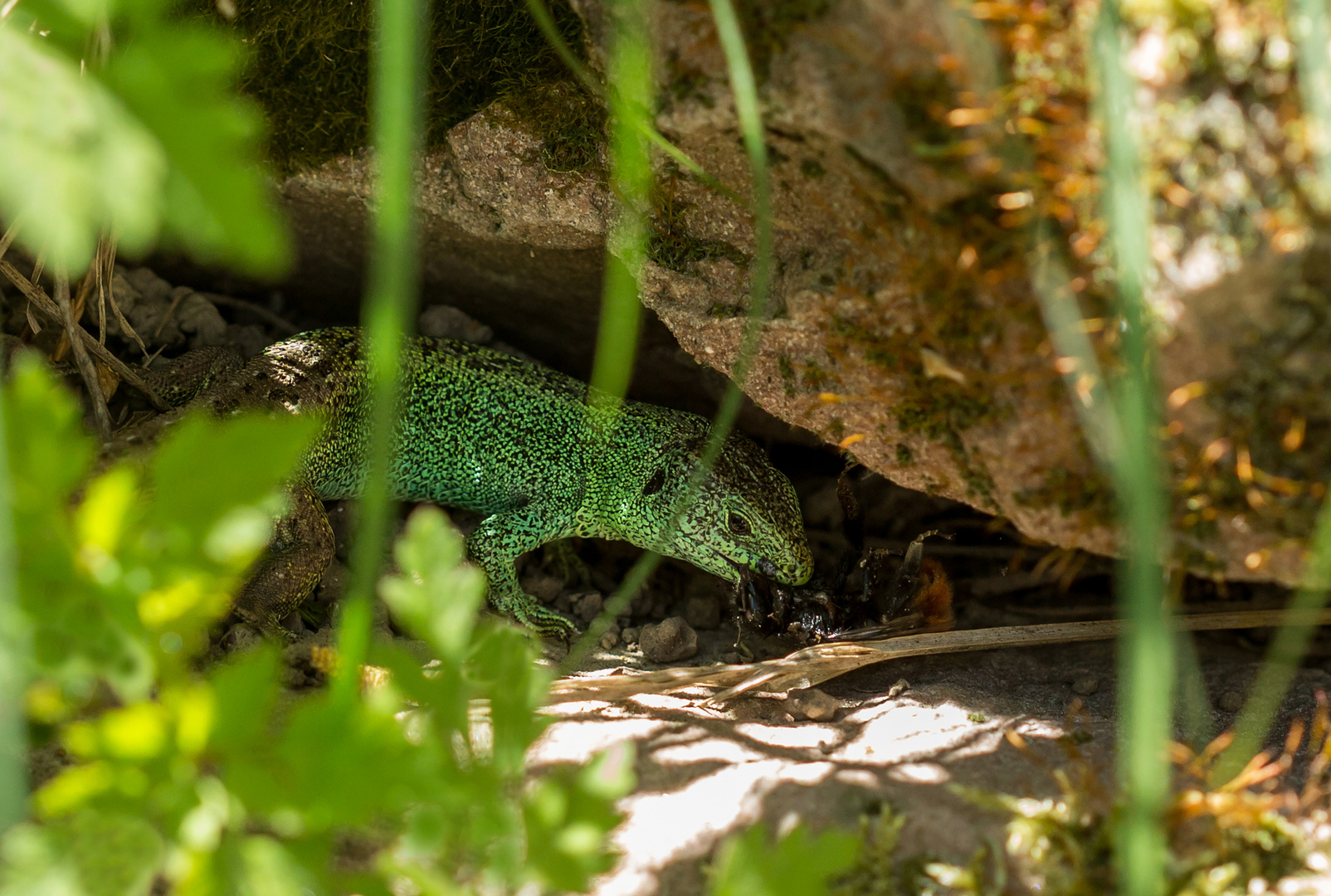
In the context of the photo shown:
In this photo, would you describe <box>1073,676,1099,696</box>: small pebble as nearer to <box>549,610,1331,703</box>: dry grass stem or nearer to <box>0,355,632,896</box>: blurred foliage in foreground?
<box>549,610,1331,703</box>: dry grass stem

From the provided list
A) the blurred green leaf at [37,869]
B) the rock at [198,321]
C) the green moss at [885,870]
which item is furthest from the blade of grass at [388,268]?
the rock at [198,321]

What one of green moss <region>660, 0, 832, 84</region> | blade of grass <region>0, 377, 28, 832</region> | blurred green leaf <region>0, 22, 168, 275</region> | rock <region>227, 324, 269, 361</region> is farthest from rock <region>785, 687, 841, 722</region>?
rock <region>227, 324, 269, 361</region>

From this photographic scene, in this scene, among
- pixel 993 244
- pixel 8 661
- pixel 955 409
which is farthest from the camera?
pixel 955 409

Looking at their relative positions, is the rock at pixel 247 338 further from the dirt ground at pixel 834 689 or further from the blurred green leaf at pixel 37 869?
the blurred green leaf at pixel 37 869

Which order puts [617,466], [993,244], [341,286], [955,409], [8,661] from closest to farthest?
[8,661]
[993,244]
[955,409]
[617,466]
[341,286]

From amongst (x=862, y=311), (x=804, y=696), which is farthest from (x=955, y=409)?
(x=804, y=696)

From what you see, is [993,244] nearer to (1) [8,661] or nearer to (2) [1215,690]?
(2) [1215,690]
